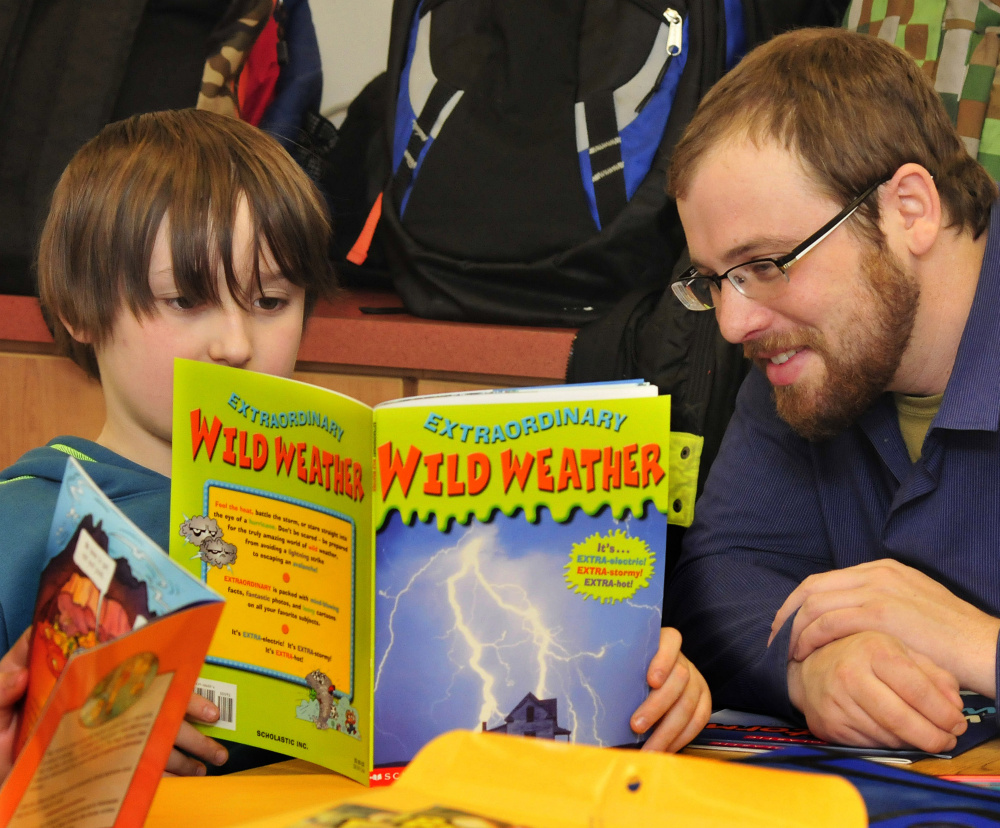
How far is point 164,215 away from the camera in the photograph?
94 cm

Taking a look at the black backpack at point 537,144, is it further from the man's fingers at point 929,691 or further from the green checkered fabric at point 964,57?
the man's fingers at point 929,691

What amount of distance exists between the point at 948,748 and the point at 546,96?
1.25 m

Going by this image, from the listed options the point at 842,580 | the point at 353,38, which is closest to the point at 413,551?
the point at 842,580

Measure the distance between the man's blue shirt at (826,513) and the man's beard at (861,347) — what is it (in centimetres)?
6

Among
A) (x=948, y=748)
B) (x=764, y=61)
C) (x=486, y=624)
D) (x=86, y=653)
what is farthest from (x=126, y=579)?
(x=764, y=61)

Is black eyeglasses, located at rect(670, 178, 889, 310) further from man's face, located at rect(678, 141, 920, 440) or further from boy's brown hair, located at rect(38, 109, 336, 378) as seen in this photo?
boy's brown hair, located at rect(38, 109, 336, 378)

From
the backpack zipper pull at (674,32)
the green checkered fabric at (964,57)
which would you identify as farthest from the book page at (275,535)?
the green checkered fabric at (964,57)

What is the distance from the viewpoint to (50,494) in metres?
0.86

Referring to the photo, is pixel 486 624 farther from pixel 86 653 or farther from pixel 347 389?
pixel 347 389

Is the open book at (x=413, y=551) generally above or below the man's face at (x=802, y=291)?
below

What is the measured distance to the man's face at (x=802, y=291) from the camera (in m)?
0.99

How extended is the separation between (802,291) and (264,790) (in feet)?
2.28

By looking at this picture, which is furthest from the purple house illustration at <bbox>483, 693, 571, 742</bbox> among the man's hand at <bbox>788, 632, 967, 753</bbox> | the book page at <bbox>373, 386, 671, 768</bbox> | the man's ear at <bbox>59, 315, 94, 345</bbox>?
the man's ear at <bbox>59, 315, 94, 345</bbox>

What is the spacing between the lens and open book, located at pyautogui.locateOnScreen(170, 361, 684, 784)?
0.72 meters
